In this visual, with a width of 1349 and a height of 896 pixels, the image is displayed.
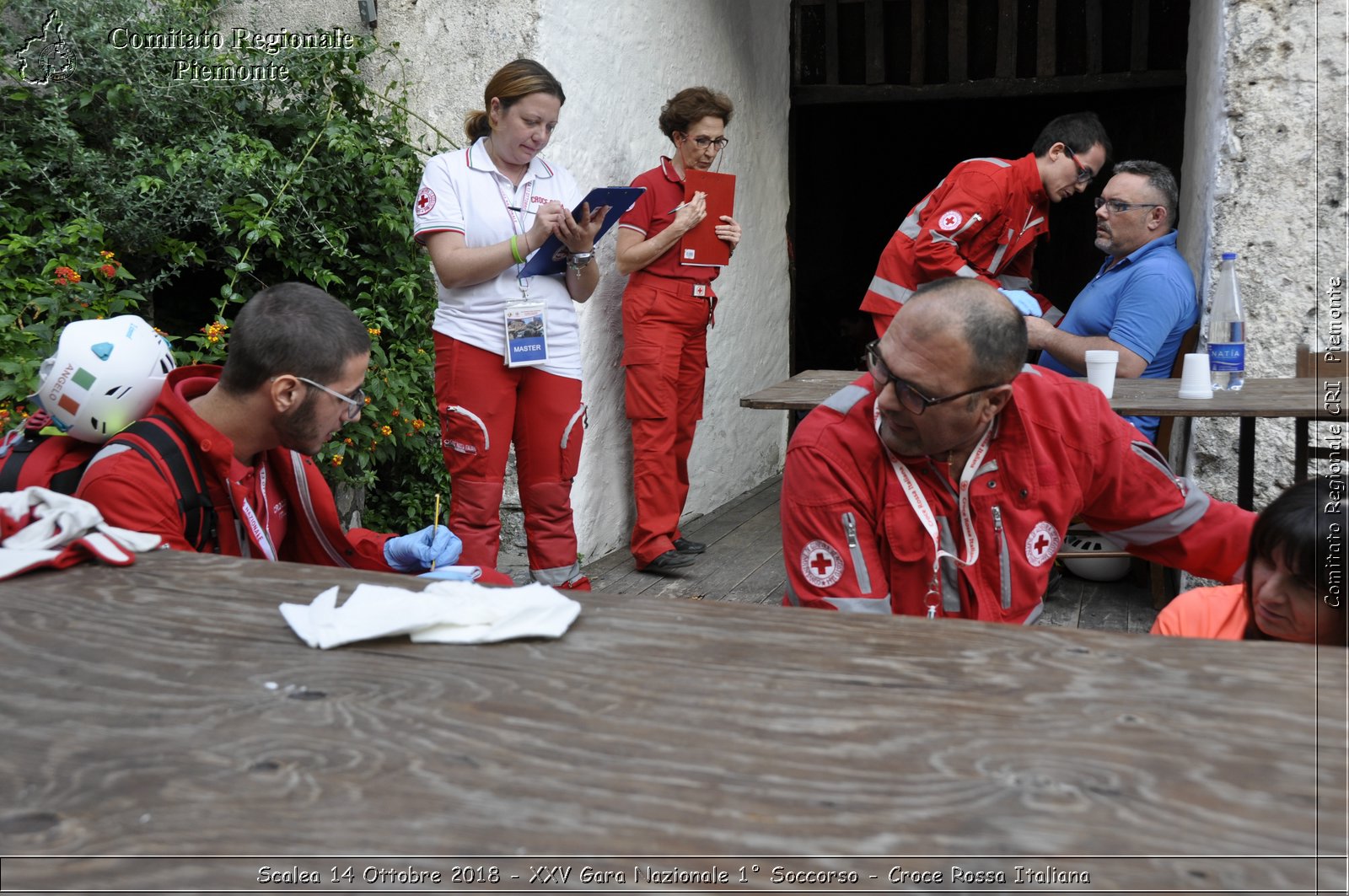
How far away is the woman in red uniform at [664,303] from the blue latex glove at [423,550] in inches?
93.6

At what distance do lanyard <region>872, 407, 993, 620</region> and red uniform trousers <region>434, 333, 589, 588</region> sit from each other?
1699mm

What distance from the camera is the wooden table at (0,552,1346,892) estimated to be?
2.93ft

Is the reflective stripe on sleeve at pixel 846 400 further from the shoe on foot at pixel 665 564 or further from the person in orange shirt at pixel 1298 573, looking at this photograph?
the shoe on foot at pixel 665 564

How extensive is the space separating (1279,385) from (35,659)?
3763mm

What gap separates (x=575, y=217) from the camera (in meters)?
3.65

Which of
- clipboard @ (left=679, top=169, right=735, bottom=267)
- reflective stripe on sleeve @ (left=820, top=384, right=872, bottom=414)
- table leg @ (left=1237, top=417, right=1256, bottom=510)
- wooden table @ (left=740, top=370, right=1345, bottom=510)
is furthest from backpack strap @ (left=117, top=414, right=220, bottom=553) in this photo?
table leg @ (left=1237, top=417, right=1256, bottom=510)

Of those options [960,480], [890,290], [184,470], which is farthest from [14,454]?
[890,290]

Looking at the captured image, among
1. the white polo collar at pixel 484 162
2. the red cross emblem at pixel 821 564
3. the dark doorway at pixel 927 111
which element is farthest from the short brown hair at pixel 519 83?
the dark doorway at pixel 927 111

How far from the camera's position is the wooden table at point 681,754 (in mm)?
893

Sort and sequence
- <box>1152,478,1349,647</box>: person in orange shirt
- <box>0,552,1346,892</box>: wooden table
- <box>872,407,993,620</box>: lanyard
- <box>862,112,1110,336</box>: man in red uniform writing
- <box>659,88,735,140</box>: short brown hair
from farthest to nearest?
<box>659,88,735,140</box>: short brown hair
<box>862,112,1110,336</box>: man in red uniform writing
<box>872,407,993,620</box>: lanyard
<box>1152,478,1349,647</box>: person in orange shirt
<box>0,552,1346,892</box>: wooden table

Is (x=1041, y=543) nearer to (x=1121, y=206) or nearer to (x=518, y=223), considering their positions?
(x=518, y=223)

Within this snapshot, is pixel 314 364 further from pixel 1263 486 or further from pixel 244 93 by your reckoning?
pixel 1263 486

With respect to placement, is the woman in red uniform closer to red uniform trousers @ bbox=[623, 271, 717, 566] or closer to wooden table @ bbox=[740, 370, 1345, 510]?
red uniform trousers @ bbox=[623, 271, 717, 566]

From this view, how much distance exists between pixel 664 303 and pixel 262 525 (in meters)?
2.63
